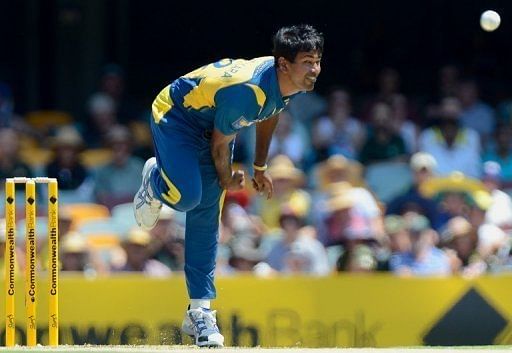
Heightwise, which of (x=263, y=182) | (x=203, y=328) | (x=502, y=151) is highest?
(x=263, y=182)

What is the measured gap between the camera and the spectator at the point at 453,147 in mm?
12906

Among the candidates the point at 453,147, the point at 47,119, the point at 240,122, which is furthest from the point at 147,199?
the point at 47,119

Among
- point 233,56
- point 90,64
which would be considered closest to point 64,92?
point 90,64

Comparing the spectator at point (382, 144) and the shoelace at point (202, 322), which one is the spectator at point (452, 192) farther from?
the shoelace at point (202, 322)

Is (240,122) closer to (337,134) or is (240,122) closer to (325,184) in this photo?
A: (325,184)

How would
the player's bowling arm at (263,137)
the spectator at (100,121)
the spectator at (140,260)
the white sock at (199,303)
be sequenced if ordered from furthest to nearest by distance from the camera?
the spectator at (100,121), the spectator at (140,260), the player's bowling arm at (263,137), the white sock at (199,303)

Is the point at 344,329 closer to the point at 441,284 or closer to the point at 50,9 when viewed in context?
the point at 441,284

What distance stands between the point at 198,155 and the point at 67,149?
548 cm

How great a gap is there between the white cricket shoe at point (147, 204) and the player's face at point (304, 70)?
1078 millimetres

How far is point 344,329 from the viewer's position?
9.53 m

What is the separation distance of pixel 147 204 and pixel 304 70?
1.32 metres

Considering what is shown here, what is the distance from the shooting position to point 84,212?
12.0m

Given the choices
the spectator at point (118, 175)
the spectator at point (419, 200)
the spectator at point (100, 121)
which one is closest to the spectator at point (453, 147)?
the spectator at point (419, 200)

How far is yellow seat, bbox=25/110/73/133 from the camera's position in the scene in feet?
46.6
